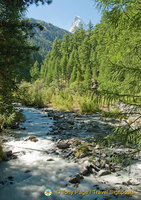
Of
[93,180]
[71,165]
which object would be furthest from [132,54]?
[71,165]

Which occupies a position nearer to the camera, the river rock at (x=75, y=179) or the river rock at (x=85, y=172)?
the river rock at (x=75, y=179)

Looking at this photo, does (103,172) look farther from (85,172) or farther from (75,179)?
(75,179)

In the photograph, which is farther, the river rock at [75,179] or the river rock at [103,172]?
the river rock at [103,172]

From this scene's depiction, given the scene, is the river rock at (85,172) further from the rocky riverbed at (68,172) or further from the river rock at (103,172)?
the river rock at (103,172)

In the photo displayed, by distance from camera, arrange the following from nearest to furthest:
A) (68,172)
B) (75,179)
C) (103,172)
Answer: (75,179) < (103,172) < (68,172)

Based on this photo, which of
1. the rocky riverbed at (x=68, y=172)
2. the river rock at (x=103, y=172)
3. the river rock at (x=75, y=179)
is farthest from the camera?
the river rock at (x=103, y=172)

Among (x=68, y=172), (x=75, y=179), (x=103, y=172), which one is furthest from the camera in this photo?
(x=68, y=172)

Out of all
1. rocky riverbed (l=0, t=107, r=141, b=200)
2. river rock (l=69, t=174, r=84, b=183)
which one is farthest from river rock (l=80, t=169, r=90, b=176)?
river rock (l=69, t=174, r=84, b=183)

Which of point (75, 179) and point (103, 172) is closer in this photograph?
point (75, 179)

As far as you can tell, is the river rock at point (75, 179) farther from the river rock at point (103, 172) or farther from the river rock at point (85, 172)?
the river rock at point (103, 172)

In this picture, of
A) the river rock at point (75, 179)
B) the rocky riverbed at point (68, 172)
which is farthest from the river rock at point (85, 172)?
the river rock at point (75, 179)

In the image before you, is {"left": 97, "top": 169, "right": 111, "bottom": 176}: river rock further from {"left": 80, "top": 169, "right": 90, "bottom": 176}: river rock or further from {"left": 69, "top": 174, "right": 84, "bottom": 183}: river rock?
{"left": 69, "top": 174, "right": 84, "bottom": 183}: river rock

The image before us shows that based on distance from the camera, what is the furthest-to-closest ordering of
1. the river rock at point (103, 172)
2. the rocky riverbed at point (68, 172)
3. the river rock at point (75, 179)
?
the river rock at point (103, 172), the river rock at point (75, 179), the rocky riverbed at point (68, 172)

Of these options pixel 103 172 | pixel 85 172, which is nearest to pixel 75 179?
pixel 85 172
